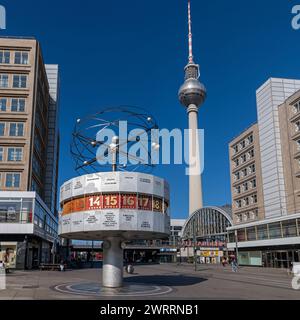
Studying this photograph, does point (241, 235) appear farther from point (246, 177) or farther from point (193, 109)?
point (193, 109)

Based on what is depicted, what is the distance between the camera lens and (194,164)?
480 ft

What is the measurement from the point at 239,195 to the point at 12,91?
48.8 meters

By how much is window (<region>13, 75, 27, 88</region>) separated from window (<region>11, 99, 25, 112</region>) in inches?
94.5

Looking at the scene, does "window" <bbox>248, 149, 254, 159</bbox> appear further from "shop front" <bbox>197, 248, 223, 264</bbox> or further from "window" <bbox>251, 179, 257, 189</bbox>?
"shop front" <bbox>197, 248, 223, 264</bbox>

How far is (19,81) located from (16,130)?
309 inches

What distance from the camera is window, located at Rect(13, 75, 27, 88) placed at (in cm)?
5834

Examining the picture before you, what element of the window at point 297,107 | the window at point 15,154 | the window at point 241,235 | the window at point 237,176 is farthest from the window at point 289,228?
the window at point 15,154

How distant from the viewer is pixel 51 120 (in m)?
82.1

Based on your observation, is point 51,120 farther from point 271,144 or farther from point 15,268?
point 271,144

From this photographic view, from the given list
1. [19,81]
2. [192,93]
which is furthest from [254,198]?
[192,93]

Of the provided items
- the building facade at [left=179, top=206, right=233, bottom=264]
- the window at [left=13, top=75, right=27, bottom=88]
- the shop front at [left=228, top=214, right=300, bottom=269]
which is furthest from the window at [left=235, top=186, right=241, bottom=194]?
the window at [left=13, top=75, right=27, bottom=88]

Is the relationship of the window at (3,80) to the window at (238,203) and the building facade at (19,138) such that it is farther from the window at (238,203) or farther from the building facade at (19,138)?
the window at (238,203)
